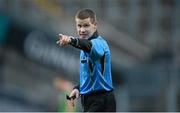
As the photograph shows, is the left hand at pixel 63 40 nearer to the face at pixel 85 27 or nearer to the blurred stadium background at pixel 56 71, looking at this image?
the face at pixel 85 27

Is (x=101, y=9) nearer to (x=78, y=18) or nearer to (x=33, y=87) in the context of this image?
(x=33, y=87)

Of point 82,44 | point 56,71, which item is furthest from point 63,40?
point 56,71

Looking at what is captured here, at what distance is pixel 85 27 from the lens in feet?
31.9

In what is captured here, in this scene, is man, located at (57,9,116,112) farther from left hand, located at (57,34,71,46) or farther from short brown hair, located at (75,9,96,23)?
left hand, located at (57,34,71,46)

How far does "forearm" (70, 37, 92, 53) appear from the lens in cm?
927

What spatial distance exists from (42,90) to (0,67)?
224 inches

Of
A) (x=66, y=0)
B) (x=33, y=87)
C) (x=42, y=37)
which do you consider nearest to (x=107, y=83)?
(x=42, y=37)

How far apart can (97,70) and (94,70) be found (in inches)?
1.2

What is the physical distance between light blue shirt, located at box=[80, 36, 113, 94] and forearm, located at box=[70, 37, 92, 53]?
0.58 ft

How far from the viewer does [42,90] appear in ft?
129

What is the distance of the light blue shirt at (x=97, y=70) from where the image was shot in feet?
31.8

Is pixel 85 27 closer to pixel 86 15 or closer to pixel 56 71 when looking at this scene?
pixel 86 15

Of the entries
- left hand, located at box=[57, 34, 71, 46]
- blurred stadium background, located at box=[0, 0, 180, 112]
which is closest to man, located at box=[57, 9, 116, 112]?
left hand, located at box=[57, 34, 71, 46]

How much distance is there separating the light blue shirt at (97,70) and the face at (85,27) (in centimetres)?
10
